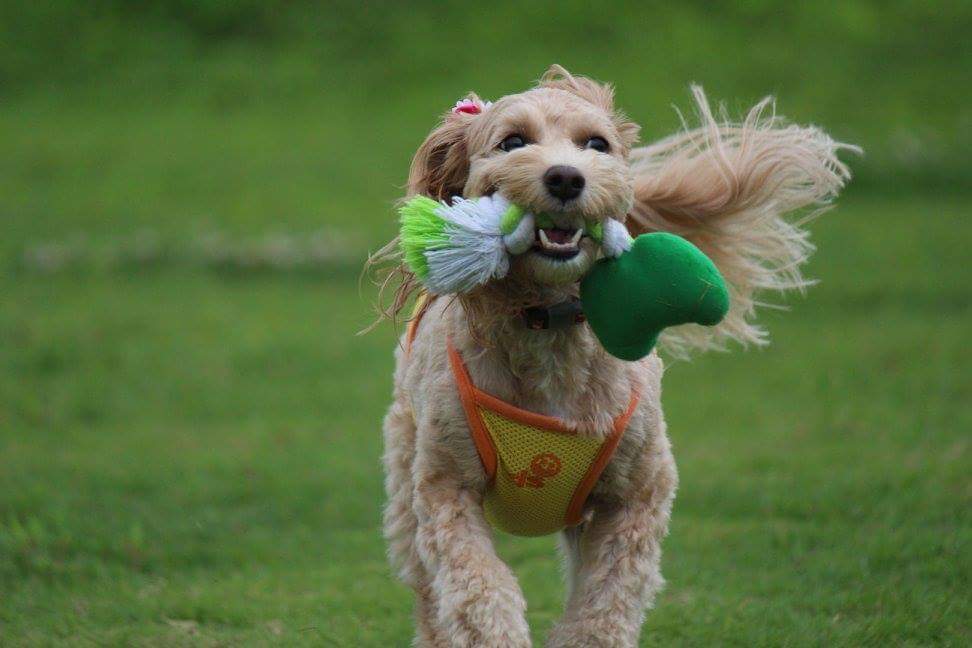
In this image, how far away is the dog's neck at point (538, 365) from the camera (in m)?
4.61

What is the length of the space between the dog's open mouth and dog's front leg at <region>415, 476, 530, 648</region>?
97 centimetres

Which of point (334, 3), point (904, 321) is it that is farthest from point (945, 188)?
point (334, 3)

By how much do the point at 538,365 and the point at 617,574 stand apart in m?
0.77

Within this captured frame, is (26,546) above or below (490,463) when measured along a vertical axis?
below

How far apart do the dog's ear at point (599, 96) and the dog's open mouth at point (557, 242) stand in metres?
0.69

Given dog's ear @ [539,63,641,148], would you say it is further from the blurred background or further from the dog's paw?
the dog's paw

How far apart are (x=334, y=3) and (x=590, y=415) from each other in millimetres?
21282

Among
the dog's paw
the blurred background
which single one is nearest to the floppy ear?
the blurred background

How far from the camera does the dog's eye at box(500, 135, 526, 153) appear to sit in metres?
4.52

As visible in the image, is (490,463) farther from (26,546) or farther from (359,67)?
(359,67)

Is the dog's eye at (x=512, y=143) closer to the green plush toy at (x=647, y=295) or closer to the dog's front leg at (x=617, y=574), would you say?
the green plush toy at (x=647, y=295)

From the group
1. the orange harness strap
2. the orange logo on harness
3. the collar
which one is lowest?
the orange logo on harness

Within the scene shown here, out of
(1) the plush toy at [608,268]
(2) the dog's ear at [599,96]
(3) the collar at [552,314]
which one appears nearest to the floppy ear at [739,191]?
(2) the dog's ear at [599,96]

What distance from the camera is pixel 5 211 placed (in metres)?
16.9
